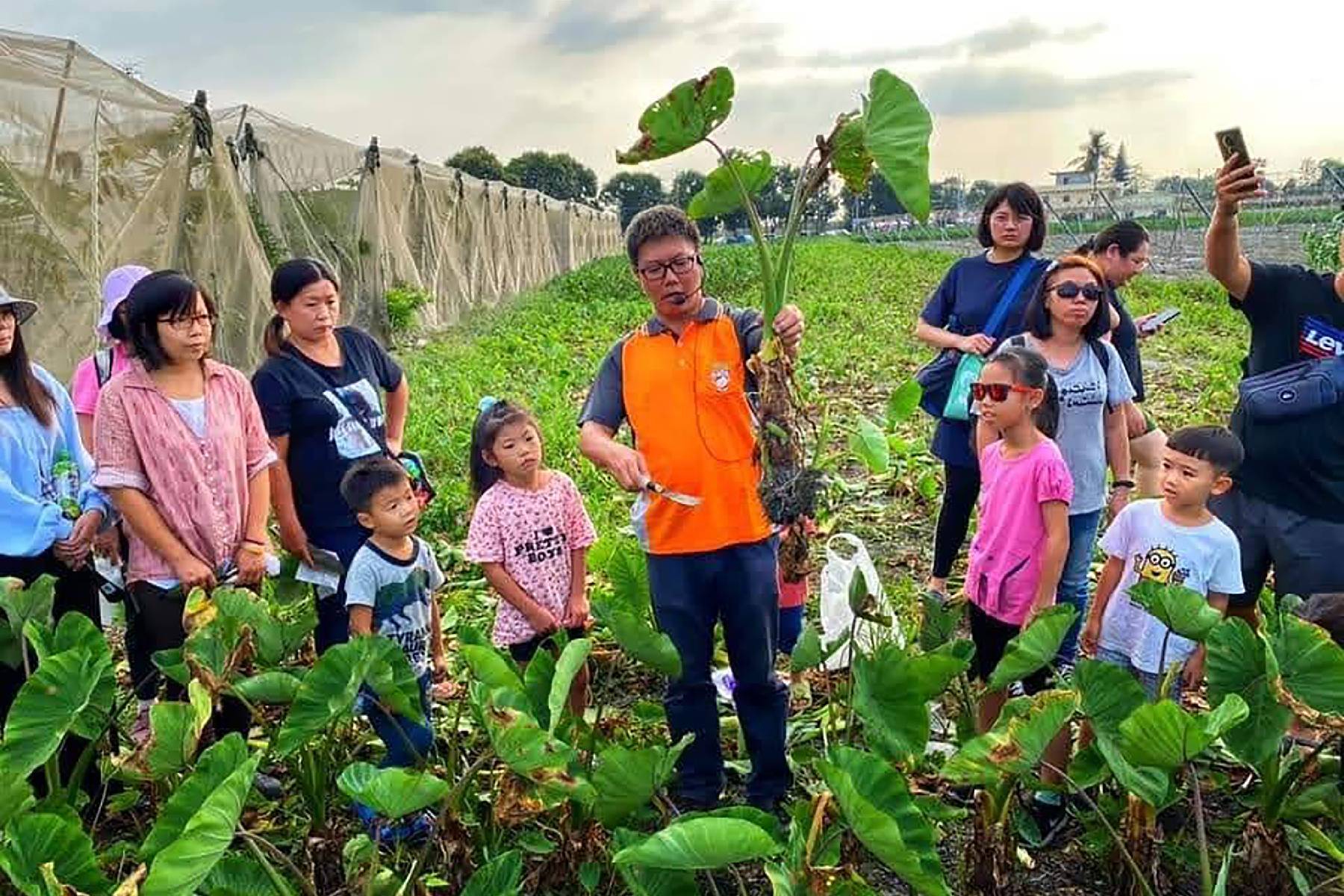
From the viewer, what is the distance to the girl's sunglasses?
256 centimetres

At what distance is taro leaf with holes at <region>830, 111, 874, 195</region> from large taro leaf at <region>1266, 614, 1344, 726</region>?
1236 millimetres

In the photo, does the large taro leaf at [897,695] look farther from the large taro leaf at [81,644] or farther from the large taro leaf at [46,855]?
the large taro leaf at [81,644]

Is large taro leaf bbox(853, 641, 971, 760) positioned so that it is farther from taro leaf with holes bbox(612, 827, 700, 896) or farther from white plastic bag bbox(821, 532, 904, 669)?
white plastic bag bbox(821, 532, 904, 669)

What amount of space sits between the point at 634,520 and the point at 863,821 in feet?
3.30

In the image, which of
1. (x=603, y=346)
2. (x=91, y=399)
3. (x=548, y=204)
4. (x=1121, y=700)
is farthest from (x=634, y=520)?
(x=548, y=204)

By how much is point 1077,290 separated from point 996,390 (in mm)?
546

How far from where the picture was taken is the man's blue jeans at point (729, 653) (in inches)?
96.3

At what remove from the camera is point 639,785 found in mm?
2051

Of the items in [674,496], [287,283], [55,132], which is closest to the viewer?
[674,496]

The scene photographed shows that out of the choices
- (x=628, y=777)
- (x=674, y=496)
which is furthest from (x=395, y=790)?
(x=674, y=496)

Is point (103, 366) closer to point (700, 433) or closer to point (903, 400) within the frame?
point (700, 433)

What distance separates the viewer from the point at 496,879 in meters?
1.99

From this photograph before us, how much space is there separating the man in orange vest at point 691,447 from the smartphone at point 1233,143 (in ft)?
3.71

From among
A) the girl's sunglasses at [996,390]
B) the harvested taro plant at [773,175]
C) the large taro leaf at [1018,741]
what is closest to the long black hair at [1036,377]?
the girl's sunglasses at [996,390]
